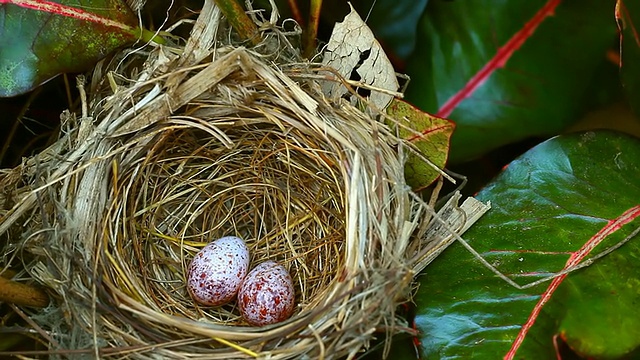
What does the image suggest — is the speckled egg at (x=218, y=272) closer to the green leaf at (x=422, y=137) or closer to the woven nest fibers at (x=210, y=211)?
the woven nest fibers at (x=210, y=211)

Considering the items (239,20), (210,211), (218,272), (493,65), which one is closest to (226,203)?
(210,211)

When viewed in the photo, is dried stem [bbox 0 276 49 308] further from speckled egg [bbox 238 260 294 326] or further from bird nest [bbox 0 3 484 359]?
speckled egg [bbox 238 260 294 326]

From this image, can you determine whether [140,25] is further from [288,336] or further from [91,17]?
[288,336]

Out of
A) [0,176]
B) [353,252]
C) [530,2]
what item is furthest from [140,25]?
[530,2]

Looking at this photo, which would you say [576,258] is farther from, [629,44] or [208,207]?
[208,207]

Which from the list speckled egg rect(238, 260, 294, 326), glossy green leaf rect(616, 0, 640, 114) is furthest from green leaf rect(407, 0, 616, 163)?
speckled egg rect(238, 260, 294, 326)
